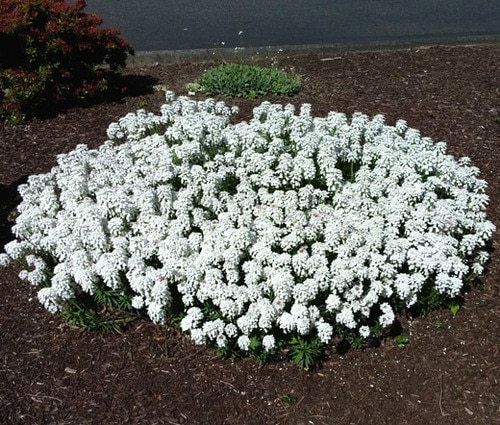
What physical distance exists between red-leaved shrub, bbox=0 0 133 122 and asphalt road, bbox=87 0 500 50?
3.29m

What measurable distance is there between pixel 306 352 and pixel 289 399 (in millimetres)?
375

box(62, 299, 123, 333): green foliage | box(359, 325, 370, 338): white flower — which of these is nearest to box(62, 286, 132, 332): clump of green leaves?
box(62, 299, 123, 333): green foliage

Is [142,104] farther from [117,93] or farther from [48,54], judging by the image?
[48,54]

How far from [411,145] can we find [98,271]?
136 inches

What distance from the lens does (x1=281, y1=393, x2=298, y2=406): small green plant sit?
4.53 metres

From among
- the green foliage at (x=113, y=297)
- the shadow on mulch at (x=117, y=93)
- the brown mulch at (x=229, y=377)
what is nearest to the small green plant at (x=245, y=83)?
the shadow on mulch at (x=117, y=93)

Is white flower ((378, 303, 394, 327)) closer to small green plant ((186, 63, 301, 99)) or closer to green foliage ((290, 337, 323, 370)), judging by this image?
green foliage ((290, 337, 323, 370))

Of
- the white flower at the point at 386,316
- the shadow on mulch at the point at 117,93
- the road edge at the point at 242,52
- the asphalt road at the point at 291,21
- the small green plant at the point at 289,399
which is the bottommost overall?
the small green plant at the point at 289,399

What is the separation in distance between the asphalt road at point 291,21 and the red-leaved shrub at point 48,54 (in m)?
3.29

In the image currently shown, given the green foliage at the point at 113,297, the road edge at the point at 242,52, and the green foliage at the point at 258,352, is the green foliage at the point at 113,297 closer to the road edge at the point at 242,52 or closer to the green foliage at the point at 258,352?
the green foliage at the point at 258,352

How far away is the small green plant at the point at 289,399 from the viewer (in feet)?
14.9

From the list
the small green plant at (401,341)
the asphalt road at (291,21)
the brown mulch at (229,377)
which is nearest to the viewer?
the brown mulch at (229,377)

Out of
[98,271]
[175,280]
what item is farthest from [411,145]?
[98,271]

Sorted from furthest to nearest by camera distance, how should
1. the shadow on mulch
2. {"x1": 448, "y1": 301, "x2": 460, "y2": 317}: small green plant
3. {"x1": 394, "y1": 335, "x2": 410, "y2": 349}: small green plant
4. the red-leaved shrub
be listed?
the shadow on mulch → the red-leaved shrub → {"x1": 448, "y1": 301, "x2": 460, "y2": 317}: small green plant → {"x1": 394, "y1": 335, "x2": 410, "y2": 349}: small green plant
